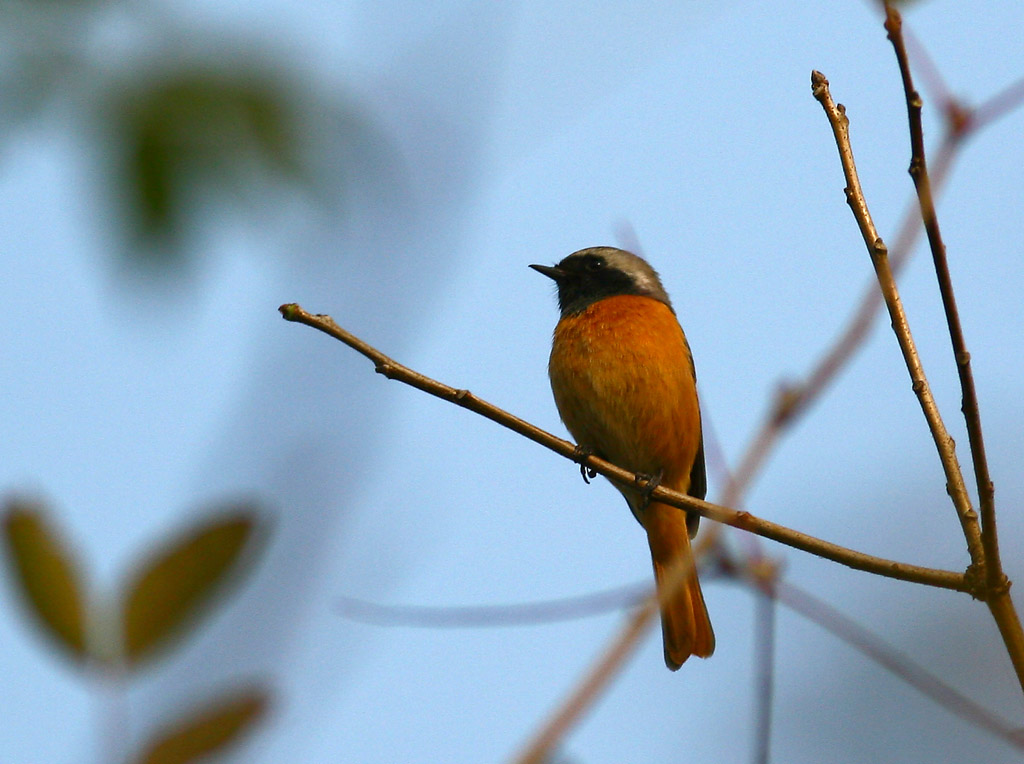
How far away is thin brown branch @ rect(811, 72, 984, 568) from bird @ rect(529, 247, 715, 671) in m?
3.03

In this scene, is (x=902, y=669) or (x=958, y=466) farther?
(x=958, y=466)

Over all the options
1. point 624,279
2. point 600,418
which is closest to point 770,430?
point 600,418

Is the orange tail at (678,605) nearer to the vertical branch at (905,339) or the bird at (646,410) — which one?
the bird at (646,410)

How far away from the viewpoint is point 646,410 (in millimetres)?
6133

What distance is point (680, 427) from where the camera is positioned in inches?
247

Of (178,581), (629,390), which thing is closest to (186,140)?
(178,581)

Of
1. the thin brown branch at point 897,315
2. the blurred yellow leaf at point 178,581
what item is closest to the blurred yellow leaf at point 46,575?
the blurred yellow leaf at point 178,581

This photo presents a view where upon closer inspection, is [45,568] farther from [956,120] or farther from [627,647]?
[956,120]

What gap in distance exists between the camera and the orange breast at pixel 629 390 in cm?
612

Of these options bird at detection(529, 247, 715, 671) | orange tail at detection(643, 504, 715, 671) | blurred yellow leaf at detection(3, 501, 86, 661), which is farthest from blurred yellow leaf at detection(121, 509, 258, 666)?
orange tail at detection(643, 504, 715, 671)

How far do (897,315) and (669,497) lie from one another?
1.27m

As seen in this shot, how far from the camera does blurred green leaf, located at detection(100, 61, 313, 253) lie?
2.61 m

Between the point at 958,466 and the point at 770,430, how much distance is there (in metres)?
1.21

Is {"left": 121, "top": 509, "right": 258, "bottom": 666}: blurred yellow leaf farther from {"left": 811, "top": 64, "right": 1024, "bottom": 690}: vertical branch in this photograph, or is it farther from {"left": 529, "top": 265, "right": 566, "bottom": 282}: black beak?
{"left": 529, "top": 265, "right": 566, "bottom": 282}: black beak
